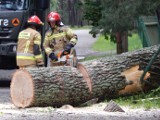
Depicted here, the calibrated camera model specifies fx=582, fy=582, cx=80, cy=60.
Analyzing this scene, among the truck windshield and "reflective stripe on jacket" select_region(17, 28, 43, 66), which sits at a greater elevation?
the truck windshield

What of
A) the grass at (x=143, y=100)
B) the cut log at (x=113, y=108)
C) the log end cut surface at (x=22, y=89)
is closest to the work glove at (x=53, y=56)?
the log end cut surface at (x=22, y=89)

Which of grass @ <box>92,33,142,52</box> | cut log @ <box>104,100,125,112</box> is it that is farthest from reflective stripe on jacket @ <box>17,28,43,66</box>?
grass @ <box>92,33,142,52</box>

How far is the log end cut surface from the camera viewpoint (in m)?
10.2

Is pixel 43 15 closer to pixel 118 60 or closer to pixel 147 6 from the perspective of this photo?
pixel 147 6

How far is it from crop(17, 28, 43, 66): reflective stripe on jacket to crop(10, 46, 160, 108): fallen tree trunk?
1.41 metres

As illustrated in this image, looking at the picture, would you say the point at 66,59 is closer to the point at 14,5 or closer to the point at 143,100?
the point at 143,100

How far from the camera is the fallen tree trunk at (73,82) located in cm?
1020

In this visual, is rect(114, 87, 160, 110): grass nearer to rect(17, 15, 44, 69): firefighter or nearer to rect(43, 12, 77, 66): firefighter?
rect(43, 12, 77, 66): firefighter

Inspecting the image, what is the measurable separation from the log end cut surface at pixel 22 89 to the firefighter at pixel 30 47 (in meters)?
1.47

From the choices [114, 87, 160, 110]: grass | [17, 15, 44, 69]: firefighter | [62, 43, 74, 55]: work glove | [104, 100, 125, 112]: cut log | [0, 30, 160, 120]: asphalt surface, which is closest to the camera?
[0, 30, 160, 120]: asphalt surface

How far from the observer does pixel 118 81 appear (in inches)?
432

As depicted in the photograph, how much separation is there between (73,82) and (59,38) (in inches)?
73.1

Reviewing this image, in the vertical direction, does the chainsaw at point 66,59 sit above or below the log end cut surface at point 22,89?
above

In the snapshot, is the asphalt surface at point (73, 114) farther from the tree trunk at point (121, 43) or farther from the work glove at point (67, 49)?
the tree trunk at point (121, 43)
